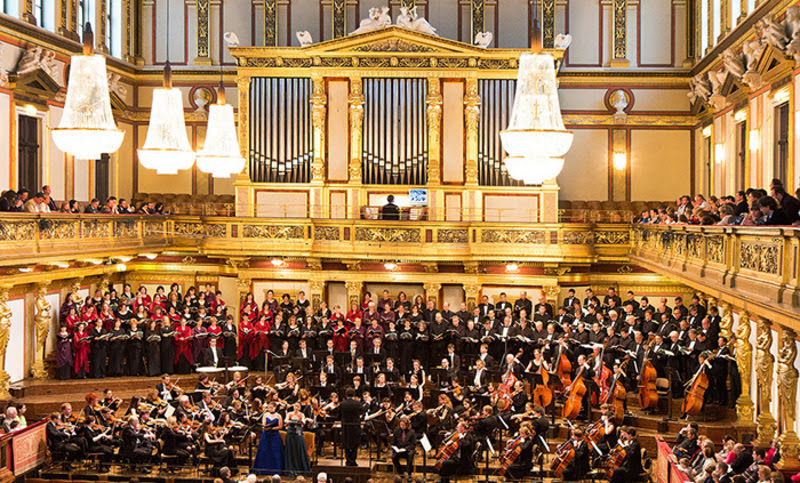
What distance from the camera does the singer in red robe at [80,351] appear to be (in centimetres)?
1561

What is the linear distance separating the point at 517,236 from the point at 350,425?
281 inches

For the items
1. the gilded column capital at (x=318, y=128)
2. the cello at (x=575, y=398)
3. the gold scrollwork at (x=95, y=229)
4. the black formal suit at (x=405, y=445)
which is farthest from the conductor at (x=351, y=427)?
the gilded column capital at (x=318, y=128)

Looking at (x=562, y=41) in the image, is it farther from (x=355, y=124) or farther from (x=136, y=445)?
(x=136, y=445)

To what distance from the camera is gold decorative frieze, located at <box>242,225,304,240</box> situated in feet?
59.7

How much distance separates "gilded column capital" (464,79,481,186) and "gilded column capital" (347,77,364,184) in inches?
93.8

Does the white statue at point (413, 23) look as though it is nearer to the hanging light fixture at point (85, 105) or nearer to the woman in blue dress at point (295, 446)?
the woman in blue dress at point (295, 446)

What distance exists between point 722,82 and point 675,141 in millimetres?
3679

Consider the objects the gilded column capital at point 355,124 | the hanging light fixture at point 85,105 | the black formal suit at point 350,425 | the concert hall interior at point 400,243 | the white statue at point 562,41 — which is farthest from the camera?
the gilded column capital at point 355,124

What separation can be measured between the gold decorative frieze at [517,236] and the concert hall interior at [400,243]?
0.15 feet

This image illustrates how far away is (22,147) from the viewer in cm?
1628

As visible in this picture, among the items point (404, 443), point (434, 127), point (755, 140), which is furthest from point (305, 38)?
point (404, 443)

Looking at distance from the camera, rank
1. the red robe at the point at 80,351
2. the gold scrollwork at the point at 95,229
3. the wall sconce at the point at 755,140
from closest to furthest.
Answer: the wall sconce at the point at 755,140 → the gold scrollwork at the point at 95,229 → the red robe at the point at 80,351

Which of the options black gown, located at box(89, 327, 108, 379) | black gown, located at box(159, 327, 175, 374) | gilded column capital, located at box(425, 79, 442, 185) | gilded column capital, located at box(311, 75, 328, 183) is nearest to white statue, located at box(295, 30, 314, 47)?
gilded column capital, located at box(311, 75, 328, 183)

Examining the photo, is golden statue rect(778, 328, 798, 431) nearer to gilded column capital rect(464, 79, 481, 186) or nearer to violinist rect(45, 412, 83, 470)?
violinist rect(45, 412, 83, 470)
